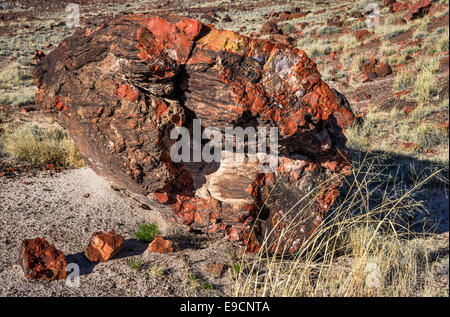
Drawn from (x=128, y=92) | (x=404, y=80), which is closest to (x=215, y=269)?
(x=128, y=92)

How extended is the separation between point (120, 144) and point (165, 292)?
1.34 meters

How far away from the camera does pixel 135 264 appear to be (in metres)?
3.04

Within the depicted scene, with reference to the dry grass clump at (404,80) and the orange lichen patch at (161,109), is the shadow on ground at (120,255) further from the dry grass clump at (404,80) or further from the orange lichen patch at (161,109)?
the dry grass clump at (404,80)

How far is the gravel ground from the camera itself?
2.79 metres

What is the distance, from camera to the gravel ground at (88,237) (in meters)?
2.79

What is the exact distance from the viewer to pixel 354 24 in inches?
619

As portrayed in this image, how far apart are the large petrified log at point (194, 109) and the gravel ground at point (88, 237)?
449 mm

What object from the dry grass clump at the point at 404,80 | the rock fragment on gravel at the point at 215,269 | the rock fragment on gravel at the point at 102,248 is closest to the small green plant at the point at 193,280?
the rock fragment on gravel at the point at 215,269

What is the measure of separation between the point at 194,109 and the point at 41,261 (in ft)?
5.72

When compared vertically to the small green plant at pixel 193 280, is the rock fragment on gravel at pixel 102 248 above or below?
above

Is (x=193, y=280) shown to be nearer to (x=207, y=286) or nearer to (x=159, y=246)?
(x=207, y=286)

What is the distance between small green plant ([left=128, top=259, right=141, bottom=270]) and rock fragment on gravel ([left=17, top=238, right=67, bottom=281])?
0.50 metres

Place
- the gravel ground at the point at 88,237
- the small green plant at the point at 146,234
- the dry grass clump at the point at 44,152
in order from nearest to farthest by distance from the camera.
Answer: the gravel ground at the point at 88,237 < the small green plant at the point at 146,234 < the dry grass clump at the point at 44,152
